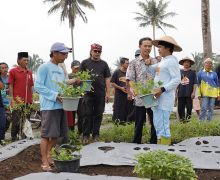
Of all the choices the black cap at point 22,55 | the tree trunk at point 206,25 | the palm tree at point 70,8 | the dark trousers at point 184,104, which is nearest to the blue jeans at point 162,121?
the black cap at point 22,55

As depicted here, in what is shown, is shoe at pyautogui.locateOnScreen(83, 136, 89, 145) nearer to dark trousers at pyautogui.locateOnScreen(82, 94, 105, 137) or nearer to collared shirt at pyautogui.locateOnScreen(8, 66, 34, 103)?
dark trousers at pyautogui.locateOnScreen(82, 94, 105, 137)

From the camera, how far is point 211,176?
449 centimetres

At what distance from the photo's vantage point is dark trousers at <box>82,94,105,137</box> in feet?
21.9

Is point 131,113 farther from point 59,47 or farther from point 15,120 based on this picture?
point 59,47

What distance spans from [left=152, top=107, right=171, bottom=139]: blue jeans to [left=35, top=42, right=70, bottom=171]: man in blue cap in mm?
1291

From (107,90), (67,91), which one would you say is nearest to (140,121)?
(107,90)

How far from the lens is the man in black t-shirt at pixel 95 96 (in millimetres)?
6656

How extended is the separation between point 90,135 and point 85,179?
10.9 feet

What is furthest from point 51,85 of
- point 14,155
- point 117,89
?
point 117,89

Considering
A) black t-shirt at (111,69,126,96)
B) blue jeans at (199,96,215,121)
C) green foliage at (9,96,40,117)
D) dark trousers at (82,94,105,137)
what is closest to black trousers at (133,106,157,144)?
dark trousers at (82,94,105,137)

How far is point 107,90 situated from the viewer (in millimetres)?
6988

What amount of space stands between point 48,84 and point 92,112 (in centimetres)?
196

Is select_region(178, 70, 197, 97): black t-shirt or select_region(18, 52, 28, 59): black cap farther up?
select_region(18, 52, 28, 59): black cap

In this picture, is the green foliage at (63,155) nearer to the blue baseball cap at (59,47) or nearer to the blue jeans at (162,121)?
the blue baseball cap at (59,47)
